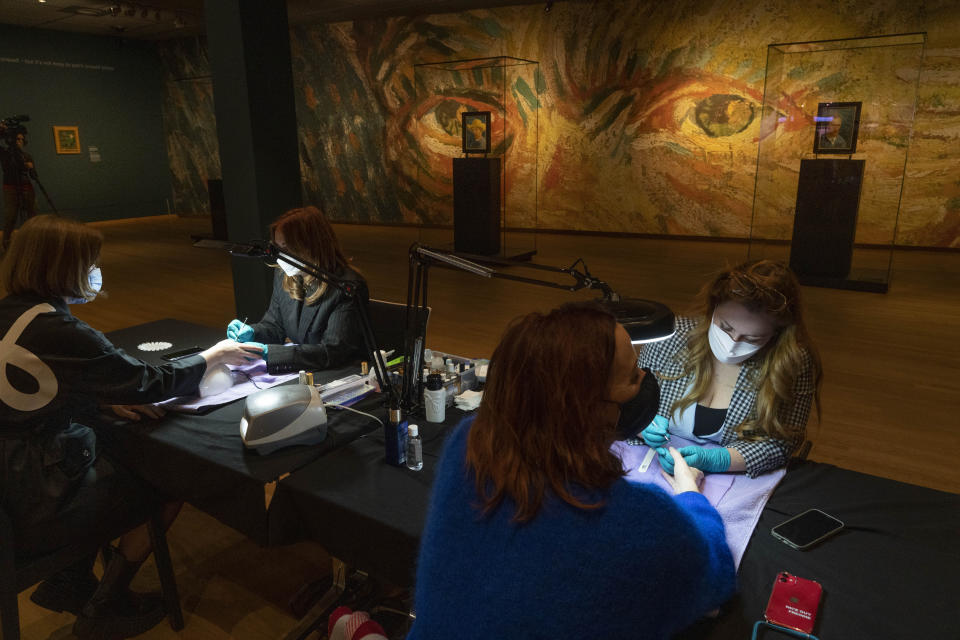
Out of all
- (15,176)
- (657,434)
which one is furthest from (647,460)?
(15,176)

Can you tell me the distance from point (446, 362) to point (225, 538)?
3.76 feet

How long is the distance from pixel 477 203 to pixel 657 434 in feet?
22.2

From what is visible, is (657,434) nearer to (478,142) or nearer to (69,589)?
(69,589)

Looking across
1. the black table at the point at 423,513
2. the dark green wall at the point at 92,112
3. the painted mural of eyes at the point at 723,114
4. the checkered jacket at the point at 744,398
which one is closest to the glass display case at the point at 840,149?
the painted mural of eyes at the point at 723,114

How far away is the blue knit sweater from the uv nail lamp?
922 mm

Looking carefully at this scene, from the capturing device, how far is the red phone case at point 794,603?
1.19 metres

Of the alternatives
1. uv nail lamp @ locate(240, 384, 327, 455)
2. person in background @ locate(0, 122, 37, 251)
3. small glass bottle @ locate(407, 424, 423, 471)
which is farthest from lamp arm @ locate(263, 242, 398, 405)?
person in background @ locate(0, 122, 37, 251)

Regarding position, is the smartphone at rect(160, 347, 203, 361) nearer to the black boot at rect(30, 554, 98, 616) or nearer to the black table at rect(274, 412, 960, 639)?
the black boot at rect(30, 554, 98, 616)

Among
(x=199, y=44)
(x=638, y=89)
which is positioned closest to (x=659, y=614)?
(x=638, y=89)

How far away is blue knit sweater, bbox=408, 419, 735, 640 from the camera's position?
93 cm

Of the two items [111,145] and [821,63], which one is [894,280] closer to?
[821,63]

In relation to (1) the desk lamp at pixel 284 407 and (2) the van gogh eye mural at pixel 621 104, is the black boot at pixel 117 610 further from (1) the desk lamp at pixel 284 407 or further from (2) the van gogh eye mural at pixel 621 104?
(2) the van gogh eye mural at pixel 621 104

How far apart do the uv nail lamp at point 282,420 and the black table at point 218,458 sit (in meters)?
0.03

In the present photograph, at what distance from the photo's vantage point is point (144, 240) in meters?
10.4
